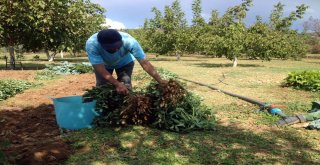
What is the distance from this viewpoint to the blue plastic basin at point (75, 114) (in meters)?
5.59

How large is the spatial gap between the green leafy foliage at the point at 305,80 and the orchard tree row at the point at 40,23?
39.8 ft

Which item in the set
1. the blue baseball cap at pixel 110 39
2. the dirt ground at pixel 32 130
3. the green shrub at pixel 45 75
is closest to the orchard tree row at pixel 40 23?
the green shrub at pixel 45 75

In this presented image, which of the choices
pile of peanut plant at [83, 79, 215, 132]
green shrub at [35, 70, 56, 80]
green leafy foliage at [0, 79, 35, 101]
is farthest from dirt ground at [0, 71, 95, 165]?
green shrub at [35, 70, 56, 80]

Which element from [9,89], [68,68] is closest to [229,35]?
[68,68]

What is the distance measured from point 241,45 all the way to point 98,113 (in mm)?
19610

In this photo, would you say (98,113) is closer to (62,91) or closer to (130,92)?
(130,92)

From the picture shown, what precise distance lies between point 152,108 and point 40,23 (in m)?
13.9

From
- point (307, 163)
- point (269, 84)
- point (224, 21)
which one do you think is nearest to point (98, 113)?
point (307, 163)

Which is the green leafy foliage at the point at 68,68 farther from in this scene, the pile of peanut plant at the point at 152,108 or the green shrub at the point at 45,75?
the pile of peanut plant at the point at 152,108

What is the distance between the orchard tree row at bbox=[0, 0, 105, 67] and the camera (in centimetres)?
1686

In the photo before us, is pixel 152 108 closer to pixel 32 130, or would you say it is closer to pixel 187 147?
pixel 187 147

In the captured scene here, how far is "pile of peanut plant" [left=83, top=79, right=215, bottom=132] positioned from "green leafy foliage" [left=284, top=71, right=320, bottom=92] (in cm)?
686

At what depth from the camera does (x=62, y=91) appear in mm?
10625

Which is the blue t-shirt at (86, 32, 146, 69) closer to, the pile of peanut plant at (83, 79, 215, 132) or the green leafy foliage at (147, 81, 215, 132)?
the pile of peanut plant at (83, 79, 215, 132)
